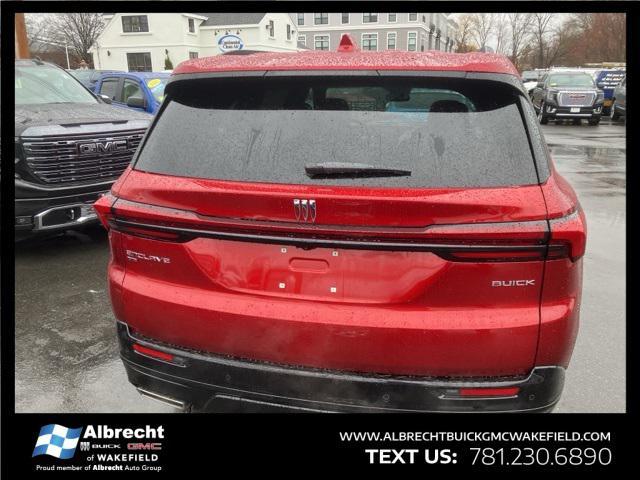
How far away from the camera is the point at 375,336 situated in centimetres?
198

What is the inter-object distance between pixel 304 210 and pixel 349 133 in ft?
1.24

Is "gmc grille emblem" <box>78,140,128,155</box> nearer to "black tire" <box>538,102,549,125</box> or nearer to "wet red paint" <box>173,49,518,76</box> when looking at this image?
"wet red paint" <box>173,49,518,76</box>

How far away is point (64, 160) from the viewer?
18.1ft

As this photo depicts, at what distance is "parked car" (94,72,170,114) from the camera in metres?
11.2

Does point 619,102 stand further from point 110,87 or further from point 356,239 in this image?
point 356,239

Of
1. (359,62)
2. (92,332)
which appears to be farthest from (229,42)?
(359,62)

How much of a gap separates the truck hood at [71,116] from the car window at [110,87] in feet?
18.4

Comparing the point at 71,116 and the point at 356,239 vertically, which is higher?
the point at 71,116

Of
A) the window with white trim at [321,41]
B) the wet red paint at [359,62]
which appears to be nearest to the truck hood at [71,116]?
the wet red paint at [359,62]

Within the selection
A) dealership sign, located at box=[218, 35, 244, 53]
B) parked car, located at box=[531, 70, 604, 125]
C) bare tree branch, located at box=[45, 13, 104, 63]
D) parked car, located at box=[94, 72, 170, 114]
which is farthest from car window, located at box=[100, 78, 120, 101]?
bare tree branch, located at box=[45, 13, 104, 63]

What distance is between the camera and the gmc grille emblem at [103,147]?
18.6ft

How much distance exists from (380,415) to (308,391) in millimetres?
307

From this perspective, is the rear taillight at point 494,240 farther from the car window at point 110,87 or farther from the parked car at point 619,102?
the parked car at point 619,102

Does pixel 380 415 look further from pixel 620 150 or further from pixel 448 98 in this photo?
pixel 620 150
